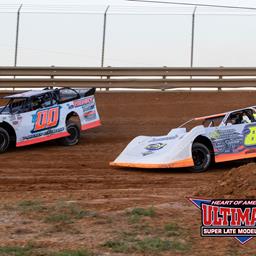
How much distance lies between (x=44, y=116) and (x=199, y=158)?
16.1ft

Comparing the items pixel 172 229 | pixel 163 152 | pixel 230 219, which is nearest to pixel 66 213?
pixel 172 229

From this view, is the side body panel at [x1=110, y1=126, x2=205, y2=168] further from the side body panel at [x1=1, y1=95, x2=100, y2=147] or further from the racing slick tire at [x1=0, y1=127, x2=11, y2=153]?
the racing slick tire at [x1=0, y1=127, x2=11, y2=153]

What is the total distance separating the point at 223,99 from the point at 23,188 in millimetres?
11310

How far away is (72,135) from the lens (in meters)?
16.0

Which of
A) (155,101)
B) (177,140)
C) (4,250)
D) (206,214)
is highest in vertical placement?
(155,101)

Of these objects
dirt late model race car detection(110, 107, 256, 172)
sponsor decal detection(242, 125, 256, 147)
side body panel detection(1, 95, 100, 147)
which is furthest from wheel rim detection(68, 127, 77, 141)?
sponsor decal detection(242, 125, 256, 147)

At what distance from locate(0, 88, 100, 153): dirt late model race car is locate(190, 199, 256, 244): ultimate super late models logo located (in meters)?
10.5

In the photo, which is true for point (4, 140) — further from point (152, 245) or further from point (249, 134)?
point (152, 245)

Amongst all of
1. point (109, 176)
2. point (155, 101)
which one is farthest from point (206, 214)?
point (155, 101)

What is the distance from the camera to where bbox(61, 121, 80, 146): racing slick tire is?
52.4 feet

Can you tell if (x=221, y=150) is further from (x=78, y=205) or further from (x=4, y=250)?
(x=4, y=250)

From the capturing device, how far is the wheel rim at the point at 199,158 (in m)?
12.1

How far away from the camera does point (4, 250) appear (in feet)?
19.2

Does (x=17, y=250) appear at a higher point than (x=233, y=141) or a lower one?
lower
